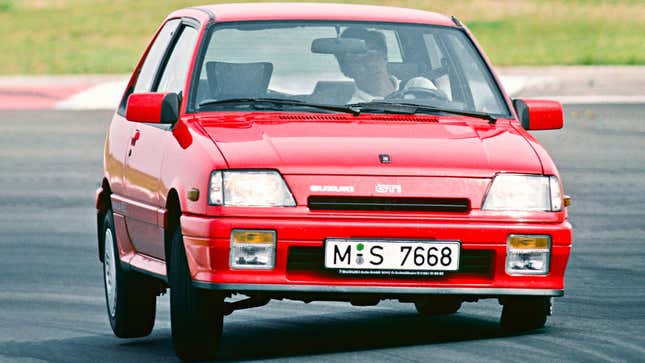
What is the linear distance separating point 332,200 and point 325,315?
2.12 m

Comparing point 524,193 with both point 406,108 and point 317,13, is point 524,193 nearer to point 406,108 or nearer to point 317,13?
point 406,108

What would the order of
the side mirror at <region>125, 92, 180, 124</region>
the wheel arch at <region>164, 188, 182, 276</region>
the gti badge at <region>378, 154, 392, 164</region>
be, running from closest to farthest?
the gti badge at <region>378, 154, 392, 164</region> < the wheel arch at <region>164, 188, 182, 276</region> < the side mirror at <region>125, 92, 180, 124</region>

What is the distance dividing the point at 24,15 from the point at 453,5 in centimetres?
1335

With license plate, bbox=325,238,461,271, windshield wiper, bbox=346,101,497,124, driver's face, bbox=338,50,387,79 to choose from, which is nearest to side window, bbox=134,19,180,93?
driver's face, bbox=338,50,387,79

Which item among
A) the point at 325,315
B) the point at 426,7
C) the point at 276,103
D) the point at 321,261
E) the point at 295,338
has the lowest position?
the point at 426,7

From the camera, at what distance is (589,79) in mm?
34219

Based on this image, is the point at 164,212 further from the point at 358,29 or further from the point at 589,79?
the point at 589,79

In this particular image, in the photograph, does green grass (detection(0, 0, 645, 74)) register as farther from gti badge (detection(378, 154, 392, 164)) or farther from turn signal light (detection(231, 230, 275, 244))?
turn signal light (detection(231, 230, 275, 244))

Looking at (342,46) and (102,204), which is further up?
(342,46)

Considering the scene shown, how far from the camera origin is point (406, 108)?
8562 millimetres

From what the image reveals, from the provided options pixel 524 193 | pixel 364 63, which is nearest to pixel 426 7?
pixel 364 63

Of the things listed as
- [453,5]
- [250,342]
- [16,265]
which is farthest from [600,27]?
[250,342]

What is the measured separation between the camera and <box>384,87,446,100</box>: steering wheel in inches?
344

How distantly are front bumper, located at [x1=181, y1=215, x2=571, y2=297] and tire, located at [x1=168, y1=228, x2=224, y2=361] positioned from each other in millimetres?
89
